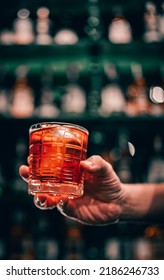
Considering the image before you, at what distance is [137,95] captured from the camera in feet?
7.36

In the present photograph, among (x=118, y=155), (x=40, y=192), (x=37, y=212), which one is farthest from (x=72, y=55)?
(x=40, y=192)

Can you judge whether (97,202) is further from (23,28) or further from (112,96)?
(23,28)

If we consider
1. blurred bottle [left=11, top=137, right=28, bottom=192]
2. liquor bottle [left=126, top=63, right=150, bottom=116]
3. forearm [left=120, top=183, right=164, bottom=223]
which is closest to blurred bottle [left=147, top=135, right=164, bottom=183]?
liquor bottle [left=126, top=63, right=150, bottom=116]

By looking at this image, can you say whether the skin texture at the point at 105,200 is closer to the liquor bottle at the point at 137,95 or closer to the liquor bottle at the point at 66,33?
the liquor bottle at the point at 137,95

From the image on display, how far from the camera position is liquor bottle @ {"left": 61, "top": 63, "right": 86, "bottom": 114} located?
2166mm

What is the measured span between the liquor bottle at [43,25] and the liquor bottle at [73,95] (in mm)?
193

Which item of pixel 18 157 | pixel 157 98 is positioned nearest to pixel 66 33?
pixel 157 98

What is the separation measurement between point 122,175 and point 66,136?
123 cm

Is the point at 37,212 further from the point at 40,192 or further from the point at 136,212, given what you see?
the point at 40,192

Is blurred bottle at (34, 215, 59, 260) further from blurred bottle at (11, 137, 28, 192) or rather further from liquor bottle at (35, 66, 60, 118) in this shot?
liquor bottle at (35, 66, 60, 118)

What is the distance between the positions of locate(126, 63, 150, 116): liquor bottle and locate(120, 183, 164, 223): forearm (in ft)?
2.73

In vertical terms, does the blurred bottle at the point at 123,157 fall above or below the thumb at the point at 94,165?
above

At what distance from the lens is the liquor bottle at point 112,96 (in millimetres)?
2108

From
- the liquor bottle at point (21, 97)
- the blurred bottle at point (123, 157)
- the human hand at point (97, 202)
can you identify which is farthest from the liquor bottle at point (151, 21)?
the human hand at point (97, 202)
